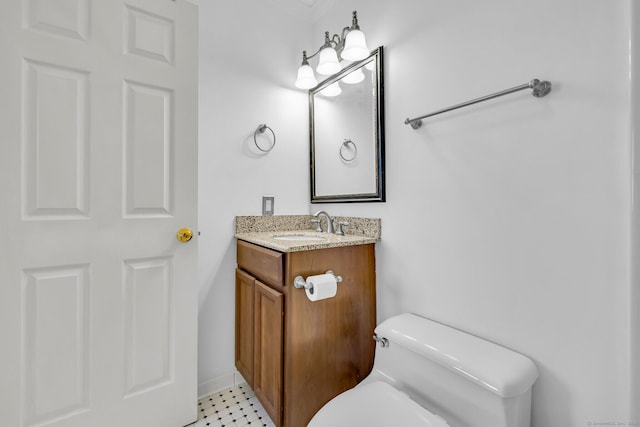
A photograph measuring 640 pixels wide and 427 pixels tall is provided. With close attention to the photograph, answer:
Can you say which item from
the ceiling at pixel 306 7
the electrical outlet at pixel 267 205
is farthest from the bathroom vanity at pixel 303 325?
the ceiling at pixel 306 7

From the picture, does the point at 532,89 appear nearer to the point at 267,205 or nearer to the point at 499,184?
the point at 499,184

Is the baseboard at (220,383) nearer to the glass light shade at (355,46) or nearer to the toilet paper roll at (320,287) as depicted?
the toilet paper roll at (320,287)

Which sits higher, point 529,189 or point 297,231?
point 529,189

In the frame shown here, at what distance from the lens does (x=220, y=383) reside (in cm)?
161

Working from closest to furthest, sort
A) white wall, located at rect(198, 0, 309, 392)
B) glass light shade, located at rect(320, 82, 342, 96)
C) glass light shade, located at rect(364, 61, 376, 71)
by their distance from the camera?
glass light shade, located at rect(364, 61, 376, 71), white wall, located at rect(198, 0, 309, 392), glass light shade, located at rect(320, 82, 342, 96)

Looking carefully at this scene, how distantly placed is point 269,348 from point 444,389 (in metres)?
0.73

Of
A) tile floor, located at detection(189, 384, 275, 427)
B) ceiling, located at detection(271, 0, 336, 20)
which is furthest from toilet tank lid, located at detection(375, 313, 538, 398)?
ceiling, located at detection(271, 0, 336, 20)

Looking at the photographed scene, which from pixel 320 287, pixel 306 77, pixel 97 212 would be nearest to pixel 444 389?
pixel 320 287

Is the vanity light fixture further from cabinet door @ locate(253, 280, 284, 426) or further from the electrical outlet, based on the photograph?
cabinet door @ locate(253, 280, 284, 426)

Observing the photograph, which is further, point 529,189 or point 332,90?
point 332,90

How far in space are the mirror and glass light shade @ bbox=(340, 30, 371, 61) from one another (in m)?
0.11

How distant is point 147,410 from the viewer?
4.05 ft

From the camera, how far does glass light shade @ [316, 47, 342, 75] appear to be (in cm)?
154

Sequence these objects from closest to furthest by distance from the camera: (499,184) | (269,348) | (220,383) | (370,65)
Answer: (499,184), (269,348), (370,65), (220,383)
